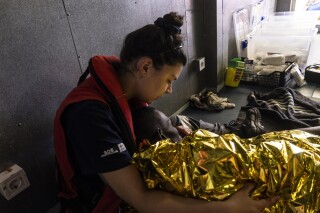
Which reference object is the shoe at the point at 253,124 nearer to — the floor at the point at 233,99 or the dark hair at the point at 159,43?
the floor at the point at 233,99

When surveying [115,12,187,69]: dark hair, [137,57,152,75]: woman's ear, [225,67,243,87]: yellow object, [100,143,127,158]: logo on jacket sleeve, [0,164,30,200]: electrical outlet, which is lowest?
[225,67,243,87]: yellow object

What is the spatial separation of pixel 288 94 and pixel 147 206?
4.47 feet

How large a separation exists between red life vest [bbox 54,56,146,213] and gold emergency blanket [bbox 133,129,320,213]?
169 millimetres

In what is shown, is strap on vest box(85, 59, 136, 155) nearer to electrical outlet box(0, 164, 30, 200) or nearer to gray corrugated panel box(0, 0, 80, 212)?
gray corrugated panel box(0, 0, 80, 212)

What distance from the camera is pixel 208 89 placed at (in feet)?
7.18

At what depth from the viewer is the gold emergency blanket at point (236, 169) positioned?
59 centimetres

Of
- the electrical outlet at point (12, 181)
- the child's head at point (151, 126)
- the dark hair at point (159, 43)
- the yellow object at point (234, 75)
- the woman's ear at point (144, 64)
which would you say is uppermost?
the dark hair at point (159, 43)

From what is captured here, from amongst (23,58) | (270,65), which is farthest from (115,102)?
(270,65)

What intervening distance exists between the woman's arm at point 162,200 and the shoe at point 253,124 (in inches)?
28.0

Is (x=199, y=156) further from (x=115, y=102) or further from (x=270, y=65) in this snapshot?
(x=270, y=65)

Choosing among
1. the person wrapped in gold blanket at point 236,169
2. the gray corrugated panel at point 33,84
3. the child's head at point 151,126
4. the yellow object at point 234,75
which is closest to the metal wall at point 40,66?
the gray corrugated panel at point 33,84

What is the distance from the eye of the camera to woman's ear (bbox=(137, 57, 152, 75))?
2.58 feet

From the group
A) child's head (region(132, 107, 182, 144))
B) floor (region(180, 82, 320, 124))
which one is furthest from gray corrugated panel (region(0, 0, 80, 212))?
floor (region(180, 82, 320, 124))

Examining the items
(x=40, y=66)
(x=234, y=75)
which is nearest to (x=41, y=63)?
(x=40, y=66)
